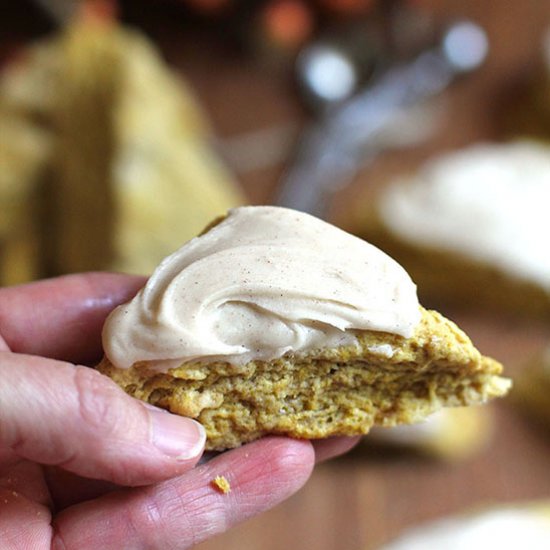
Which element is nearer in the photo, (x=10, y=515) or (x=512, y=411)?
(x=10, y=515)

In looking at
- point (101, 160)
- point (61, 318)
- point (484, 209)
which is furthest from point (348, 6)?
point (61, 318)

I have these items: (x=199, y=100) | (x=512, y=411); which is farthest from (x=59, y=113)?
(x=512, y=411)

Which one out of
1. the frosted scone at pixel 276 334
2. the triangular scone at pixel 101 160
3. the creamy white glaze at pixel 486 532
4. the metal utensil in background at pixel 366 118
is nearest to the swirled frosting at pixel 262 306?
the frosted scone at pixel 276 334

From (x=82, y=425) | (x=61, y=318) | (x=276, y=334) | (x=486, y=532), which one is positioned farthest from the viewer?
(x=486, y=532)

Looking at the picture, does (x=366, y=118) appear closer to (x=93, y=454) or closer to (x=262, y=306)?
(x=262, y=306)

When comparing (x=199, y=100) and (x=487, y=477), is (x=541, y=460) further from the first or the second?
(x=199, y=100)

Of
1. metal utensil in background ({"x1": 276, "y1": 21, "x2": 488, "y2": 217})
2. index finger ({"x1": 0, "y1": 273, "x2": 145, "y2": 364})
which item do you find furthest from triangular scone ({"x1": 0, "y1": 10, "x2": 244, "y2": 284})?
index finger ({"x1": 0, "y1": 273, "x2": 145, "y2": 364})
